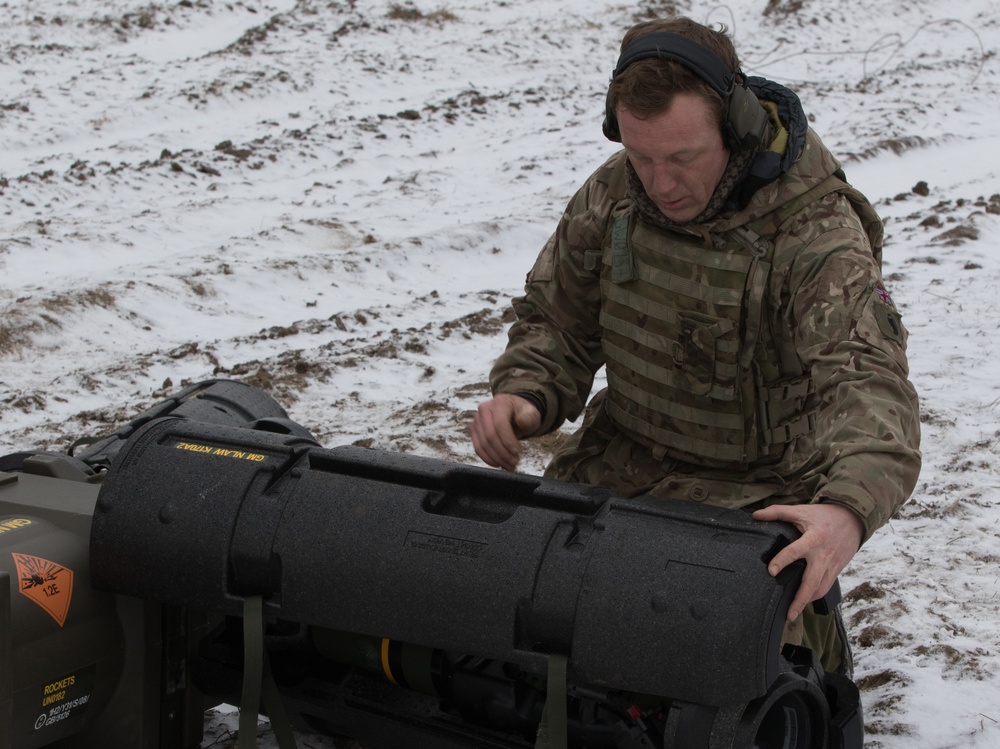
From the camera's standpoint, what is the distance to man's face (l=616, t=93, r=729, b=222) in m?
2.60

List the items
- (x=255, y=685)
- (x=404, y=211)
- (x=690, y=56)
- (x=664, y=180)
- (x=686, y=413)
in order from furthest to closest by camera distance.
Result: 1. (x=404, y=211)
2. (x=686, y=413)
3. (x=664, y=180)
4. (x=690, y=56)
5. (x=255, y=685)

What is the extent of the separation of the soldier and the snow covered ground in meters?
0.91

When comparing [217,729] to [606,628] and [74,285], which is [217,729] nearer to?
[606,628]

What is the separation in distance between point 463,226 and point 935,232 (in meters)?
3.47

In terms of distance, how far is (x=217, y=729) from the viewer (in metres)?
3.11

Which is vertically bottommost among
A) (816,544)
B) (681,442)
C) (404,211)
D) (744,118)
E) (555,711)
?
(404,211)

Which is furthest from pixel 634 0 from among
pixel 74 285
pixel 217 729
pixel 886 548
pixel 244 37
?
pixel 217 729

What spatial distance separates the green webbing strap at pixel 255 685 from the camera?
243 centimetres

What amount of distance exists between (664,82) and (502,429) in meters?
0.87

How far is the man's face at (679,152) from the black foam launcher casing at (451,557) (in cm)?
74

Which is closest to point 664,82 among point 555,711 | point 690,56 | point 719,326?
point 690,56

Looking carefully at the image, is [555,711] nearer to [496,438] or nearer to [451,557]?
[451,557]

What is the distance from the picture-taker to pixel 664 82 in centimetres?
256

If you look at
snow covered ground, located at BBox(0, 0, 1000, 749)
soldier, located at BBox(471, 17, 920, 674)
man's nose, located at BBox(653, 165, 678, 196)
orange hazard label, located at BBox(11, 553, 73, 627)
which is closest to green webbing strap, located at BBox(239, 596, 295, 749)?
orange hazard label, located at BBox(11, 553, 73, 627)
